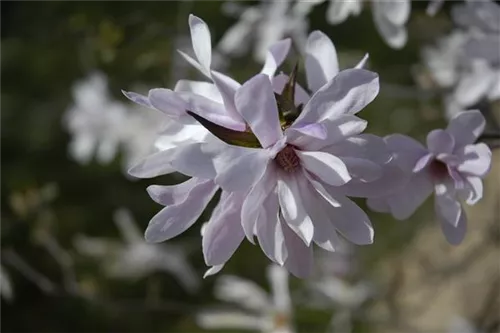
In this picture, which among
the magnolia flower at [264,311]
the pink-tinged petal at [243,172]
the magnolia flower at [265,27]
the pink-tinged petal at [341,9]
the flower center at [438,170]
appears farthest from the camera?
the magnolia flower at [264,311]

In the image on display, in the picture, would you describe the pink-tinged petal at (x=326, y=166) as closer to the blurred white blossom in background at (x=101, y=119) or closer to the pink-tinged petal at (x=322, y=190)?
the pink-tinged petal at (x=322, y=190)

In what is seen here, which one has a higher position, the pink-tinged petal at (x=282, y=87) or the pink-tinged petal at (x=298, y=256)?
the pink-tinged petal at (x=282, y=87)

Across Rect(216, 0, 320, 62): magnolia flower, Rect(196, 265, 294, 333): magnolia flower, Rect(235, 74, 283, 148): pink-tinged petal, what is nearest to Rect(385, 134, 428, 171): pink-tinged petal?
Rect(235, 74, 283, 148): pink-tinged petal

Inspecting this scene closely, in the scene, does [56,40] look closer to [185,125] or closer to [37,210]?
[37,210]

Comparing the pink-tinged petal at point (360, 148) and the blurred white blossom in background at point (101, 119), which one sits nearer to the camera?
the pink-tinged petal at point (360, 148)

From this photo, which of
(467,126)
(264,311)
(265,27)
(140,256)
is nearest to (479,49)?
(467,126)

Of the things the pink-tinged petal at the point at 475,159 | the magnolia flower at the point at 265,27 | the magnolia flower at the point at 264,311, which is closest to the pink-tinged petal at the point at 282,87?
the pink-tinged petal at the point at 475,159

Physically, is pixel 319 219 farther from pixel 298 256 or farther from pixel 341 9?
pixel 341 9
